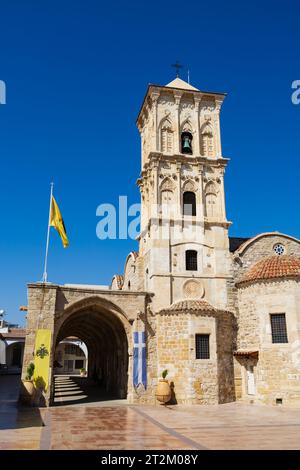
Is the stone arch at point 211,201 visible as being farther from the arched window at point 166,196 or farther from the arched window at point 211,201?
the arched window at point 166,196

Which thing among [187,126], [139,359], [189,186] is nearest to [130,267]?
[189,186]

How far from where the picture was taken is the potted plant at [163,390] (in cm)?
2003

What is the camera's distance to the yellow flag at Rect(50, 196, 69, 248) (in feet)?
74.5

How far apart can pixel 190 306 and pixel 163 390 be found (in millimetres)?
4442

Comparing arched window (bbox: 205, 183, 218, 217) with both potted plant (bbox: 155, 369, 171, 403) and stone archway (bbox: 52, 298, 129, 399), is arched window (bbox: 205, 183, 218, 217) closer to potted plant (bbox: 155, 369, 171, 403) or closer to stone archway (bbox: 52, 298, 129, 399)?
stone archway (bbox: 52, 298, 129, 399)

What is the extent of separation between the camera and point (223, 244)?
967 inches

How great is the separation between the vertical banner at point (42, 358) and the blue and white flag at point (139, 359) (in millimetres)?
4487

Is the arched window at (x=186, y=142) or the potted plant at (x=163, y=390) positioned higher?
the arched window at (x=186, y=142)

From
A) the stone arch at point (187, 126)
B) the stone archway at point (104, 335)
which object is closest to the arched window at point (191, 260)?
the stone archway at point (104, 335)

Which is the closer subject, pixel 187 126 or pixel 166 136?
pixel 166 136

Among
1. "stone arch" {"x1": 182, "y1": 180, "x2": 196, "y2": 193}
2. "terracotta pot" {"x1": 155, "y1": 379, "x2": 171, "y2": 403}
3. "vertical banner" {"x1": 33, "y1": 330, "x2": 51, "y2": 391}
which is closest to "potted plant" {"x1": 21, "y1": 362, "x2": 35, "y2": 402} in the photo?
"vertical banner" {"x1": 33, "y1": 330, "x2": 51, "y2": 391}

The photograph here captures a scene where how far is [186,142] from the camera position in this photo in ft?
86.8

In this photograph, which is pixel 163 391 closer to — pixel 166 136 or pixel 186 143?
pixel 186 143

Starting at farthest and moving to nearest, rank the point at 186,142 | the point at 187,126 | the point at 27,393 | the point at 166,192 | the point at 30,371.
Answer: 1. the point at 187,126
2. the point at 186,142
3. the point at 166,192
4. the point at 30,371
5. the point at 27,393
